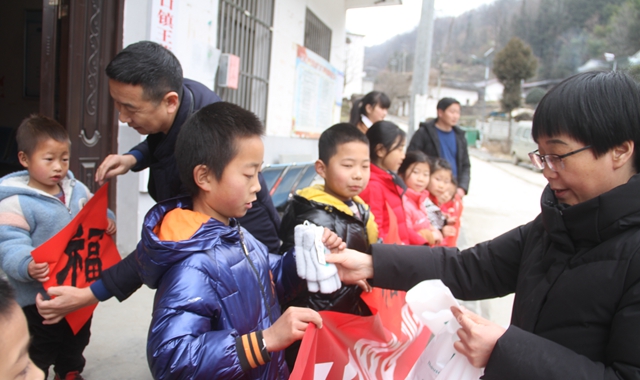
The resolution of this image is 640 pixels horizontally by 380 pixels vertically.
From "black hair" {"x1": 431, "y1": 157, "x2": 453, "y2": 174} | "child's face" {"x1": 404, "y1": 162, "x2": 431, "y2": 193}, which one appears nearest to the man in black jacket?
"child's face" {"x1": 404, "y1": 162, "x2": 431, "y2": 193}

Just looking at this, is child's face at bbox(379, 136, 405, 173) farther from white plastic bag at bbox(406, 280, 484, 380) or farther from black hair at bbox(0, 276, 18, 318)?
black hair at bbox(0, 276, 18, 318)

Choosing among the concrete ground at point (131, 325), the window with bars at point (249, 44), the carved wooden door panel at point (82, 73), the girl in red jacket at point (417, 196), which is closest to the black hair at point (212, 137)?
the concrete ground at point (131, 325)

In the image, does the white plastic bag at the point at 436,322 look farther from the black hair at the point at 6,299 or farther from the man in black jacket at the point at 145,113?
the black hair at the point at 6,299

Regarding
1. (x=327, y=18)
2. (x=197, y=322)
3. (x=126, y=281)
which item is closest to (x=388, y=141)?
(x=126, y=281)

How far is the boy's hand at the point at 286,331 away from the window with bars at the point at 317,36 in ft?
25.3

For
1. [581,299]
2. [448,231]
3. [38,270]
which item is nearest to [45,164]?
[38,270]

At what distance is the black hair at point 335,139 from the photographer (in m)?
2.49

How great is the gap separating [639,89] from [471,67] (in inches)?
3658

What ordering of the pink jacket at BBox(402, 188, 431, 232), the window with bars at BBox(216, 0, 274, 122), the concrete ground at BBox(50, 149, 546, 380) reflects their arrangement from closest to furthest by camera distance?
the concrete ground at BBox(50, 149, 546, 380), the pink jacket at BBox(402, 188, 431, 232), the window with bars at BBox(216, 0, 274, 122)

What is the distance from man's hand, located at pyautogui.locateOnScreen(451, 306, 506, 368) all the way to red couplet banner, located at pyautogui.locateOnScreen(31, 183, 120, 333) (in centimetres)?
156

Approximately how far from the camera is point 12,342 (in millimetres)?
928

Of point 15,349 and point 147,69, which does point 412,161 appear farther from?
point 15,349

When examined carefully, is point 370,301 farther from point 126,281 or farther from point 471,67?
point 471,67

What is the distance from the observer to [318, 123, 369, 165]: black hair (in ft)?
8.16
